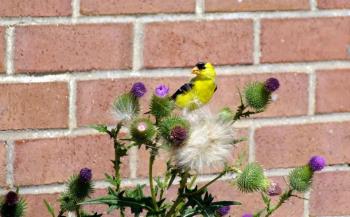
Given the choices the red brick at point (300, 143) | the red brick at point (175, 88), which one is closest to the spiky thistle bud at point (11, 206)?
the red brick at point (175, 88)

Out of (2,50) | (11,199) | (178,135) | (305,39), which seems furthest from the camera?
(305,39)

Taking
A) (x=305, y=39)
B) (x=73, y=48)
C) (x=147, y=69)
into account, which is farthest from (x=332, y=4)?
(x=73, y=48)

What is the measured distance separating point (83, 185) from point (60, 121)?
259mm

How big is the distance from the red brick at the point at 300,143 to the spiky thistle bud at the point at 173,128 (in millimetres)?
479

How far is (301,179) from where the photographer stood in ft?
3.84

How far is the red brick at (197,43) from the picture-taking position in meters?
1.36

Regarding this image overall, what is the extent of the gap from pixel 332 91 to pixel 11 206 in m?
0.68

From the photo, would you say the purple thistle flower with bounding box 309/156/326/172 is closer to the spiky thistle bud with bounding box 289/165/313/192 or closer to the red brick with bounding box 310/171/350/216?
the spiky thistle bud with bounding box 289/165/313/192

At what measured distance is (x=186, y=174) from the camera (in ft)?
3.23

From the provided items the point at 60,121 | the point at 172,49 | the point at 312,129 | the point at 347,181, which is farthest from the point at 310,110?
the point at 60,121

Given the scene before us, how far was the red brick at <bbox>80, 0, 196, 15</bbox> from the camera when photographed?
4.34 feet

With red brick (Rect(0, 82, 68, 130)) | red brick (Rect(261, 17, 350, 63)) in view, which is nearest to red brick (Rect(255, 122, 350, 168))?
red brick (Rect(261, 17, 350, 63))

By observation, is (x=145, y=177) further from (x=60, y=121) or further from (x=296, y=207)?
(x=296, y=207)

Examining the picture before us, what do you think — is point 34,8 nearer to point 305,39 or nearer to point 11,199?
point 11,199
